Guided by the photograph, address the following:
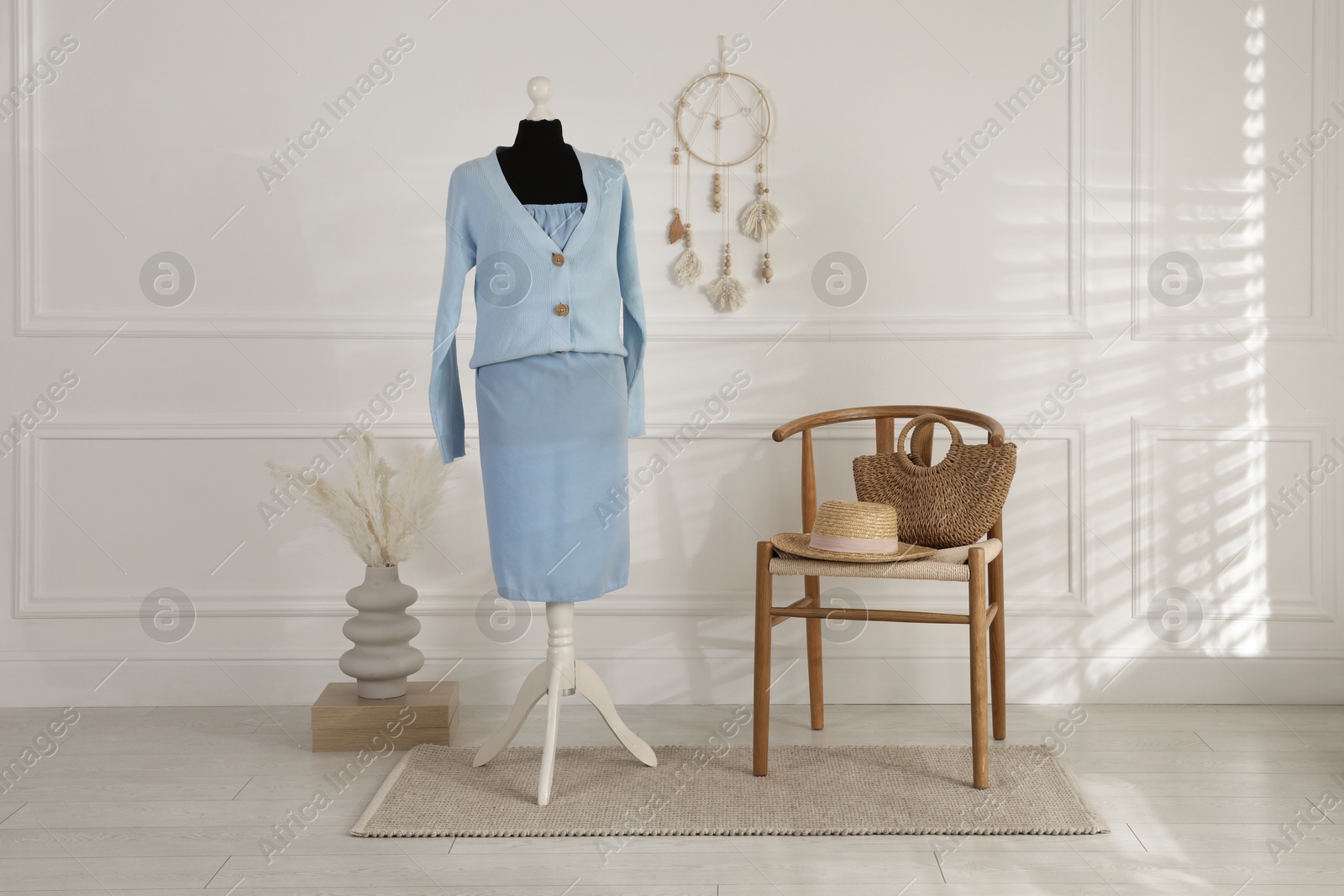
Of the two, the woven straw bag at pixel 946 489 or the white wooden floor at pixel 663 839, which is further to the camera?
the woven straw bag at pixel 946 489

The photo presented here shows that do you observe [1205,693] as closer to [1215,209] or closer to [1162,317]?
[1162,317]

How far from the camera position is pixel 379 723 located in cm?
250

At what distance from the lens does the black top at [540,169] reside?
6.91 feet

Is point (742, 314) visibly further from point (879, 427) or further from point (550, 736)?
point (550, 736)

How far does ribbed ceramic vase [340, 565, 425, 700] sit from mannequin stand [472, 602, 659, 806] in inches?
14.7

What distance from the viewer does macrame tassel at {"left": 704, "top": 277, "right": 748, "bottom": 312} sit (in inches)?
111

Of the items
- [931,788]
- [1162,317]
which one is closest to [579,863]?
[931,788]

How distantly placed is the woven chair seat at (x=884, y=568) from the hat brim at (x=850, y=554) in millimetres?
10

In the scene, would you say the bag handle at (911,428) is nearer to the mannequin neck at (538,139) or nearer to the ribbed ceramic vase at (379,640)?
the mannequin neck at (538,139)

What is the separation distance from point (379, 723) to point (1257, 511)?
250 centimetres

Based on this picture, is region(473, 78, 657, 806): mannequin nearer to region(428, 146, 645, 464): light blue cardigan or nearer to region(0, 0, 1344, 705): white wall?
region(428, 146, 645, 464): light blue cardigan

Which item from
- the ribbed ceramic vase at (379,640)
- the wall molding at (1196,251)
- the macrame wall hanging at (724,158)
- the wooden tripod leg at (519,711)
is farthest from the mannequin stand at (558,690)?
the wall molding at (1196,251)

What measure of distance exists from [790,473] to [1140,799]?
1.21 metres

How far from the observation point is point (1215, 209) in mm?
2836
